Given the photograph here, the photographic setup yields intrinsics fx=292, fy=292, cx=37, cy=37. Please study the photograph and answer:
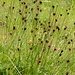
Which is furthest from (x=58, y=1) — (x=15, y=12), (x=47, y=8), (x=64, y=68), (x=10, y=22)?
(x=64, y=68)

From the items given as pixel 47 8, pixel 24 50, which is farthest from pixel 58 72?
pixel 47 8

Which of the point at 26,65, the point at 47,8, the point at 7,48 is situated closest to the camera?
the point at 26,65

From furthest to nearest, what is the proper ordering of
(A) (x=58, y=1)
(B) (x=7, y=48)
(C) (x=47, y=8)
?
(A) (x=58, y=1), (C) (x=47, y=8), (B) (x=7, y=48)

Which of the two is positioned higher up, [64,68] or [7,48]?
[7,48]

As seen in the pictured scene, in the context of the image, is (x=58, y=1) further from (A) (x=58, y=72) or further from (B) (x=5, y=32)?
(A) (x=58, y=72)

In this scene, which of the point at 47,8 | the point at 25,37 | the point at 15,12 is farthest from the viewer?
the point at 47,8

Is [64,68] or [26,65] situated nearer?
[26,65]

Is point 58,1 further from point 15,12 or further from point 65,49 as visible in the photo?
point 65,49

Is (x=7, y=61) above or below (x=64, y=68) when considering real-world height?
above

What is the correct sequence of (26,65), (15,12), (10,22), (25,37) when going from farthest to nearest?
(15,12)
(10,22)
(25,37)
(26,65)
